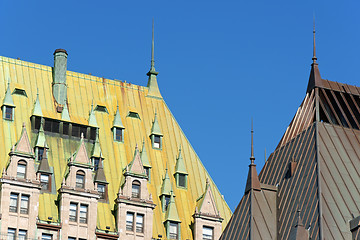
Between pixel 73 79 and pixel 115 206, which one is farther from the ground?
pixel 73 79

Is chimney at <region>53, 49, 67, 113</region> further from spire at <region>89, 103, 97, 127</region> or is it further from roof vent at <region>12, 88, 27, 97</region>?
roof vent at <region>12, 88, 27, 97</region>

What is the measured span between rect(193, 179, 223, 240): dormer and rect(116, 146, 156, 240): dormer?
187 inches

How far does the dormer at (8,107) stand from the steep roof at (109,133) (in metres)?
0.53

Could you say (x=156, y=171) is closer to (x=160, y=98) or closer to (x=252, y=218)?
(x=160, y=98)

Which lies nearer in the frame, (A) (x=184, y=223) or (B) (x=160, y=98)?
(A) (x=184, y=223)

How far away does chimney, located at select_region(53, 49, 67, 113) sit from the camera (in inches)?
5645

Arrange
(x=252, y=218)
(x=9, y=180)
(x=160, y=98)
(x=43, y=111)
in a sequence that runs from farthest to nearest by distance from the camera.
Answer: (x=160, y=98)
(x=43, y=111)
(x=9, y=180)
(x=252, y=218)

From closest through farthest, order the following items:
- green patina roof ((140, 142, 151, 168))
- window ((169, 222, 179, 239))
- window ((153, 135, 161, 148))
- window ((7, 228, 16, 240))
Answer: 1. window ((7, 228, 16, 240))
2. window ((169, 222, 179, 239))
3. green patina roof ((140, 142, 151, 168))
4. window ((153, 135, 161, 148))

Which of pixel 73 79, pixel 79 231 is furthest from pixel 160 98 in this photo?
pixel 79 231

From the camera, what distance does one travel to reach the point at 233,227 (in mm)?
125000

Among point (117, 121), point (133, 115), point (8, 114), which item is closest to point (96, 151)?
point (117, 121)

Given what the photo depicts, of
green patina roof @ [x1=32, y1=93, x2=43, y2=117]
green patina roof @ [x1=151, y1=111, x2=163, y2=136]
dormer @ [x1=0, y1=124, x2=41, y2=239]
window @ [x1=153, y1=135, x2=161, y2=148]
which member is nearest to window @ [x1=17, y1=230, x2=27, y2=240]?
dormer @ [x1=0, y1=124, x2=41, y2=239]

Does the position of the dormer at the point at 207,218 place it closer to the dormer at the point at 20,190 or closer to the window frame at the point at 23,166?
the dormer at the point at 20,190

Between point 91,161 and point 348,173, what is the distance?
27351mm
